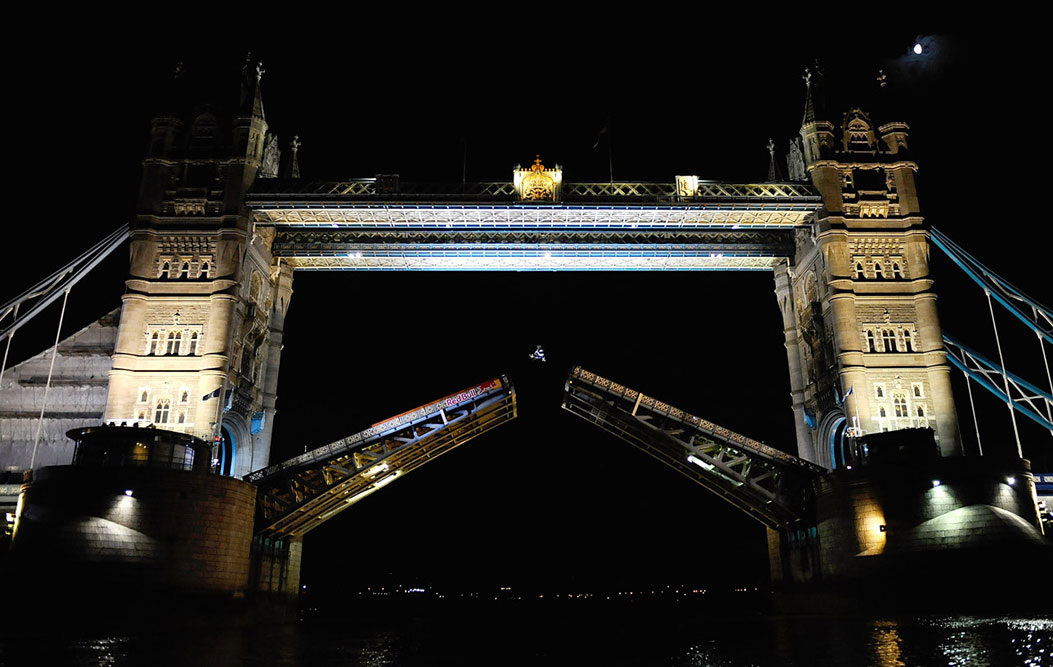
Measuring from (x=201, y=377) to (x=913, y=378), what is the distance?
120 ft

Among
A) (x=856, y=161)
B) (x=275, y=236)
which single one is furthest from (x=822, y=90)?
(x=275, y=236)

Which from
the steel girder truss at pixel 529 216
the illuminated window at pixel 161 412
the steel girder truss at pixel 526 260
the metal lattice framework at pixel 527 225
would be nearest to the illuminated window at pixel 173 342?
the illuminated window at pixel 161 412

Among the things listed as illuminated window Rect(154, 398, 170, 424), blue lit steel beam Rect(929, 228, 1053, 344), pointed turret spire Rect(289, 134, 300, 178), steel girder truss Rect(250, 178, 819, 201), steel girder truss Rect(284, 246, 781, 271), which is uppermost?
pointed turret spire Rect(289, 134, 300, 178)

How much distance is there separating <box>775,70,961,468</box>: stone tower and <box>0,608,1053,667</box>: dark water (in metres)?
12.7

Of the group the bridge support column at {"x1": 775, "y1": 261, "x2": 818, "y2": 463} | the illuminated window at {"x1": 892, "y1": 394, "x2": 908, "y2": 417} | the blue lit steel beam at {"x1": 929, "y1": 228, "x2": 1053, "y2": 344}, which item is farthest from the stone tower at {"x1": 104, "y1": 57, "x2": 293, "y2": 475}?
the blue lit steel beam at {"x1": 929, "y1": 228, "x2": 1053, "y2": 344}

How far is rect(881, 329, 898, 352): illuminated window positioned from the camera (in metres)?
40.0

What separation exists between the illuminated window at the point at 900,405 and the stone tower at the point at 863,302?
0.17ft

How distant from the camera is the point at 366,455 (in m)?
37.6

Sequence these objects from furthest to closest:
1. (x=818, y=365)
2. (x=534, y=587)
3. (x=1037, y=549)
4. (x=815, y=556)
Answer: (x=534, y=587) < (x=818, y=365) < (x=815, y=556) < (x=1037, y=549)

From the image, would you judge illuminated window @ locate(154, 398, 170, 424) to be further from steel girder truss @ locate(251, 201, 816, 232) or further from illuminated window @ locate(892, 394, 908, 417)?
illuminated window @ locate(892, 394, 908, 417)

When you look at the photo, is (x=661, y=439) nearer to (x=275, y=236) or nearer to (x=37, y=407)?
(x=275, y=236)

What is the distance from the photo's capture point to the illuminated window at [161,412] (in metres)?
37.9

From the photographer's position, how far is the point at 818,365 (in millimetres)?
43344

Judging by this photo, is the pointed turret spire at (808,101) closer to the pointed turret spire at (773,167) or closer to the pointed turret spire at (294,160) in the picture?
the pointed turret spire at (773,167)
